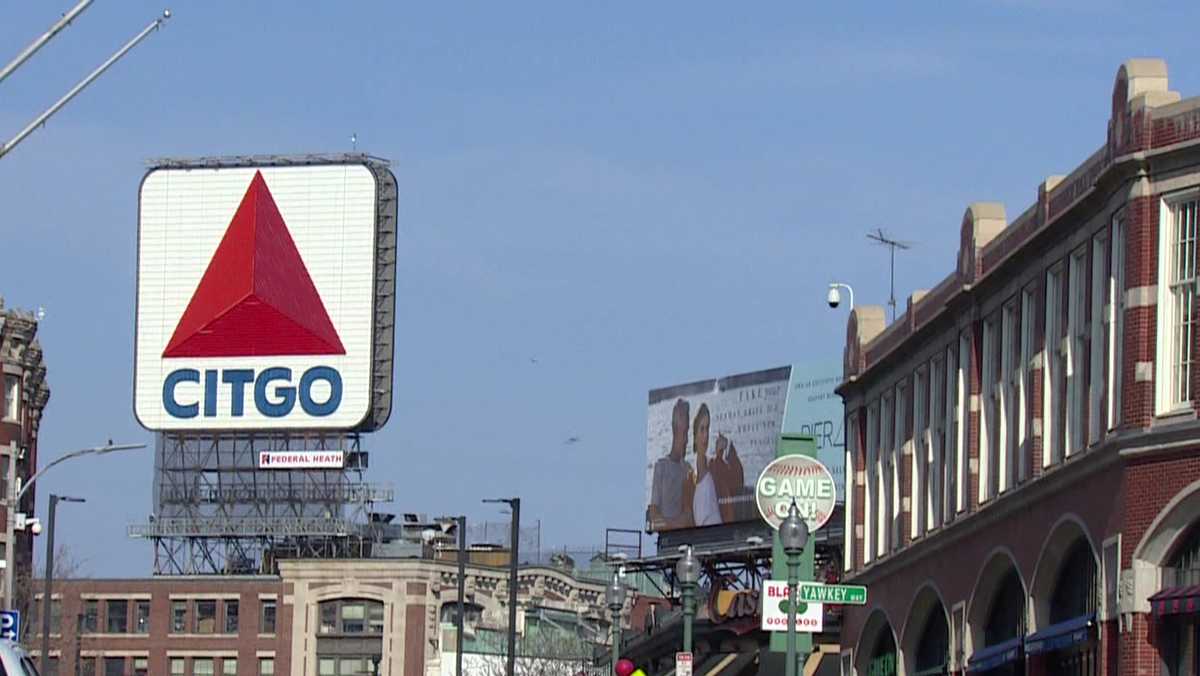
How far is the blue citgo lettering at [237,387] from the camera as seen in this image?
113875 millimetres

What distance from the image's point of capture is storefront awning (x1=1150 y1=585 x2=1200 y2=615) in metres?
33.5

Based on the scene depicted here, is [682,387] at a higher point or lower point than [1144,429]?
higher

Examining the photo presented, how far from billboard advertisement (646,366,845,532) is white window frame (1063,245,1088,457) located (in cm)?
4255

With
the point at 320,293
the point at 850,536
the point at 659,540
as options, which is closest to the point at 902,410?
the point at 850,536

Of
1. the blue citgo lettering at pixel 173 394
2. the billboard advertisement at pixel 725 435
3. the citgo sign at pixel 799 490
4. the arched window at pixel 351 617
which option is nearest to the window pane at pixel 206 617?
the arched window at pixel 351 617

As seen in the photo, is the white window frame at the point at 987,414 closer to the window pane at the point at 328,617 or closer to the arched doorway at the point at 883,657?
the arched doorway at the point at 883,657

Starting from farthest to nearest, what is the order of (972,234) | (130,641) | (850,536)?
1. (130,641)
2. (850,536)
3. (972,234)

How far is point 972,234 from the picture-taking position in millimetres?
47344

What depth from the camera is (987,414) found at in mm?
46156

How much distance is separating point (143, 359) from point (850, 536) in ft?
203

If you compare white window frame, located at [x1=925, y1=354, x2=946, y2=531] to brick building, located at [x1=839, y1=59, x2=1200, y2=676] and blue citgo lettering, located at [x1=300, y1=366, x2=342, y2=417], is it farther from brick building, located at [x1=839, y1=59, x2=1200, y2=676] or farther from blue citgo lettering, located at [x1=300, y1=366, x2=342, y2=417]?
blue citgo lettering, located at [x1=300, y1=366, x2=342, y2=417]

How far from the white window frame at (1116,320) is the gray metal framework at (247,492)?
261 feet

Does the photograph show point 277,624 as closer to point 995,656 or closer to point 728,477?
point 728,477

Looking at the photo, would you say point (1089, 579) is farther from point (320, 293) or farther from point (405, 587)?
point (405, 587)
